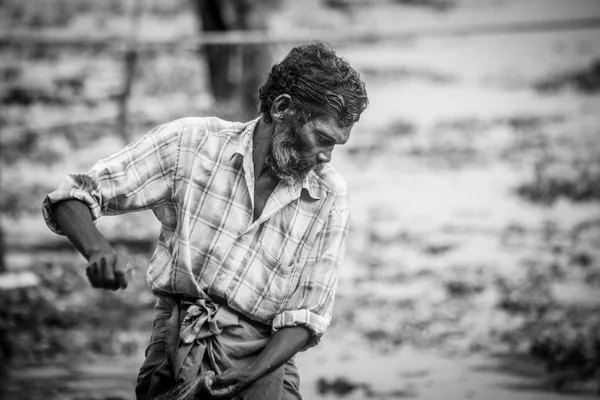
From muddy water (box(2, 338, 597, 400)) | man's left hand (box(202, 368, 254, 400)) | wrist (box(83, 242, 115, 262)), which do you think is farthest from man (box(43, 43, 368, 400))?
muddy water (box(2, 338, 597, 400))

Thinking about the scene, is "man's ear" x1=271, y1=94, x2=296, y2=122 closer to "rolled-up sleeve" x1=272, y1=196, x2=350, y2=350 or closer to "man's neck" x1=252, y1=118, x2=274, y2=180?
"man's neck" x1=252, y1=118, x2=274, y2=180

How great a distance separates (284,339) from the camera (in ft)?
8.14

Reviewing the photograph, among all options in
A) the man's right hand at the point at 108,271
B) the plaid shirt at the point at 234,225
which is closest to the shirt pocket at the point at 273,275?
the plaid shirt at the point at 234,225

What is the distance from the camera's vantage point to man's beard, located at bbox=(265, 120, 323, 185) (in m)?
2.50

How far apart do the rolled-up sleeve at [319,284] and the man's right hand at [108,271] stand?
0.50 m

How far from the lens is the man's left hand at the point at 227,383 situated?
2443 millimetres

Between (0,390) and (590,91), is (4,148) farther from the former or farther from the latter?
(590,91)

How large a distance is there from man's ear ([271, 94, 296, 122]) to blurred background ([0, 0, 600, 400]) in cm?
262

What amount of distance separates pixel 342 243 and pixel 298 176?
0.23 meters

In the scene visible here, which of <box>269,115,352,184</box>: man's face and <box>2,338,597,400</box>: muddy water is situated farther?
<box>2,338,597,400</box>: muddy water

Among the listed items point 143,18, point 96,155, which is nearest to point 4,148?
point 96,155

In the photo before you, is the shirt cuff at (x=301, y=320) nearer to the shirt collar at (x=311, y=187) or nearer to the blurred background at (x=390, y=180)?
the shirt collar at (x=311, y=187)

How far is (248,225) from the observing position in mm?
2512

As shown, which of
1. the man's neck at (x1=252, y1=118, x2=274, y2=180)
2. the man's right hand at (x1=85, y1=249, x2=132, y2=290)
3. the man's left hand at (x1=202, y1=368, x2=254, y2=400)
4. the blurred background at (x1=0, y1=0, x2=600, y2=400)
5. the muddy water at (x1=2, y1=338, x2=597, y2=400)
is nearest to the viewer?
the man's right hand at (x1=85, y1=249, x2=132, y2=290)
